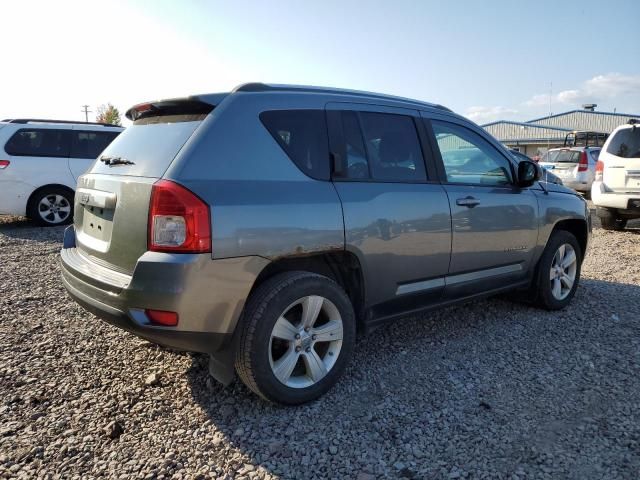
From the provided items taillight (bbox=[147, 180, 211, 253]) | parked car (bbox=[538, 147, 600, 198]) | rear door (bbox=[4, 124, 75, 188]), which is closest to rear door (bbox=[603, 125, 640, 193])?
parked car (bbox=[538, 147, 600, 198])

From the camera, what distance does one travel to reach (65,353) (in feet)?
11.7

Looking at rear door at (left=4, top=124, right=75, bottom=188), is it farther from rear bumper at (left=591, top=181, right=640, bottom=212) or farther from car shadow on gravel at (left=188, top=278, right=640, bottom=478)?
rear bumper at (left=591, top=181, right=640, bottom=212)

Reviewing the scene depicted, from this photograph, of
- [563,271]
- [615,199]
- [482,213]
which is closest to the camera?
[482,213]

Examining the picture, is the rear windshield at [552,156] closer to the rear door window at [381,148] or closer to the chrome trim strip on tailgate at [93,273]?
the rear door window at [381,148]

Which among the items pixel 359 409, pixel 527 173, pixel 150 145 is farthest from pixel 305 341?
pixel 527 173

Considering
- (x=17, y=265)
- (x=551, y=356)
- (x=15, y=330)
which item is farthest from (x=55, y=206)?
(x=551, y=356)

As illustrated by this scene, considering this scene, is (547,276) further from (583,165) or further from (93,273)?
(583,165)

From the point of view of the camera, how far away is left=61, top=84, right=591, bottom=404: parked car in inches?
98.5

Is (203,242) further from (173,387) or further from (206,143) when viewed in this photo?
(173,387)

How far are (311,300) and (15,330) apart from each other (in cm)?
265

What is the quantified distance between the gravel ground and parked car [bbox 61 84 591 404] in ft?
1.02

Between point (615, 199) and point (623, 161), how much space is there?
65 centimetres

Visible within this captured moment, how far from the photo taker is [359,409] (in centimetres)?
292

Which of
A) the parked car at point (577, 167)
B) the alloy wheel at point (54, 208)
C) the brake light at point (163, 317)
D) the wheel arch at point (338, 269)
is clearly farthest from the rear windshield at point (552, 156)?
the brake light at point (163, 317)
